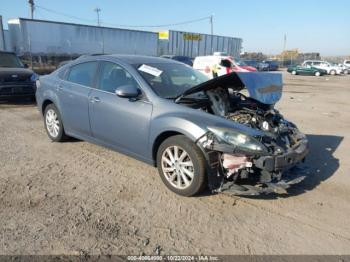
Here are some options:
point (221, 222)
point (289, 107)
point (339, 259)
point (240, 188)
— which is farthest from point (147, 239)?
point (289, 107)

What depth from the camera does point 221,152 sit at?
3.88 m

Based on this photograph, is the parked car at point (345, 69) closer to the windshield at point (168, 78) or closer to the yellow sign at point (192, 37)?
the yellow sign at point (192, 37)

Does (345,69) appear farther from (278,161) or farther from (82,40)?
(278,161)

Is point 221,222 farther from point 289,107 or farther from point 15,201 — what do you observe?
point 289,107

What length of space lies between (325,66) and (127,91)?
40305mm

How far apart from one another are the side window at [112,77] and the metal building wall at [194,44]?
135ft

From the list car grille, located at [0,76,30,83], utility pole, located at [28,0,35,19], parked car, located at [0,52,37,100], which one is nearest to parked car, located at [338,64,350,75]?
utility pole, located at [28,0,35,19]

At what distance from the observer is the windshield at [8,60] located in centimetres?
1109

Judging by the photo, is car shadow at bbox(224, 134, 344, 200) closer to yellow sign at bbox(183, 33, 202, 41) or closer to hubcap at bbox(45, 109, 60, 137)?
hubcap at bbox(45, 109, 60, 137)

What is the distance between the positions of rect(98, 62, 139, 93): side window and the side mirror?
0.22m

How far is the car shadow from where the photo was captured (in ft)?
14.5

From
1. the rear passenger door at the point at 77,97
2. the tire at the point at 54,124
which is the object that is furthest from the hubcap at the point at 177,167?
the tire at the point at 54,124

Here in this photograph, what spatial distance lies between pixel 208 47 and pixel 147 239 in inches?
2179

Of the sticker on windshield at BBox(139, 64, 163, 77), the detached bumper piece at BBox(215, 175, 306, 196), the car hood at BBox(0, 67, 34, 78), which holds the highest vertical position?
the sticker on windshield at BBox(139, 64, 163, 77)
